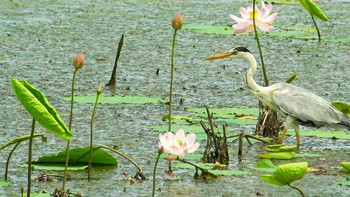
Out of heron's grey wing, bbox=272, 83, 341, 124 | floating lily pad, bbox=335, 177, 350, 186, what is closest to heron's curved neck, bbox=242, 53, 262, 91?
heron's grey wing, bbox=272, 83, 341, 124

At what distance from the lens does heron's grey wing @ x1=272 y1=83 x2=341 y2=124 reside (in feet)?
19.5

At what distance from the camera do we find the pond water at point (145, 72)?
496cm

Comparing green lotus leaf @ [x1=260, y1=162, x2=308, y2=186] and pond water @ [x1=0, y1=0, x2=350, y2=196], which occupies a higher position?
pond water @ [x1=0, y1=0, x2=350, y2=196]

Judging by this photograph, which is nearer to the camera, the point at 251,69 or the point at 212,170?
the point at 212,170

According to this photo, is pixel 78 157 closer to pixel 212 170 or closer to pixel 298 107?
pixel 212 170

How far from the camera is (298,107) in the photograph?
237 inches

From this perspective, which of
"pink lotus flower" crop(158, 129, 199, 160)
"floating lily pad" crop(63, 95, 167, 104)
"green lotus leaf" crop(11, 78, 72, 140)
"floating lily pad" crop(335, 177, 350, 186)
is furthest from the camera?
"floating lily pad" crop(63, 95, 167, 104)

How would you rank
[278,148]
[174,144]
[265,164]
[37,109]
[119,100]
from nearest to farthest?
[37,109], [174,144], [265,164], [278,148], [119,100]

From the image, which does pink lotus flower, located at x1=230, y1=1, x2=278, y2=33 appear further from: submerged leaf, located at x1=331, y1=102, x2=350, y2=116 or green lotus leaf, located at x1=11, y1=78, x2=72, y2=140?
green lotus leaf, located at x1=11, y1=78, x2=72, y2=140

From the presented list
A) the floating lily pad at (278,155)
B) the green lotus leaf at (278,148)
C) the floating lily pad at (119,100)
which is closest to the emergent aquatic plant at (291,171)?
the floating lily pad at (278,155)

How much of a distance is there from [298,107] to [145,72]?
224cm

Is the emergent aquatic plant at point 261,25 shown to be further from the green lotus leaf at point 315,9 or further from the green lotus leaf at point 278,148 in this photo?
the green lotus leaf at point 278,148

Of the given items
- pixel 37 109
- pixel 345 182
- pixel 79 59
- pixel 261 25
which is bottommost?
pixel 345 182

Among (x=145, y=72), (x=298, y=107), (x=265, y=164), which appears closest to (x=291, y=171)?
(x=265, y=164)
